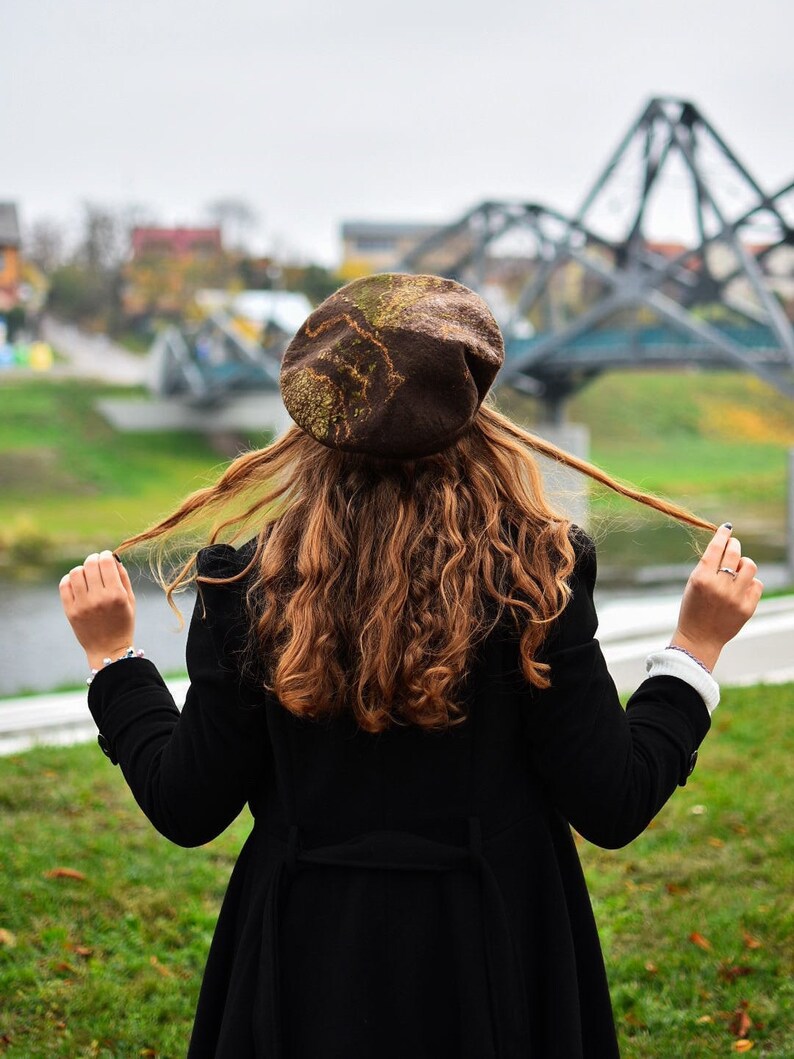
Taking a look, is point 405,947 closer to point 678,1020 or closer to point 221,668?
point 221,668

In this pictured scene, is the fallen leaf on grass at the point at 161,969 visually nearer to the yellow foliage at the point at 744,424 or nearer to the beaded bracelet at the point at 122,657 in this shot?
the beaded bracelet at the point at 122,657

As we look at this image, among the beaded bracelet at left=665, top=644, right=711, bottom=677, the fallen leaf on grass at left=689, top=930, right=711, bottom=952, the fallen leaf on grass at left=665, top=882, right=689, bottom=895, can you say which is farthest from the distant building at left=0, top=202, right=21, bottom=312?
the beaded bracelet at left=665, top=644, right=711, bottom=677

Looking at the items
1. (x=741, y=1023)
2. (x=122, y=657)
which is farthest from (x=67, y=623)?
(x=122, y=657)

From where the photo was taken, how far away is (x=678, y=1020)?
2.93 m

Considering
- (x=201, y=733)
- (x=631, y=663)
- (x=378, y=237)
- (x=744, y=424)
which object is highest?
(x=201, y=733)

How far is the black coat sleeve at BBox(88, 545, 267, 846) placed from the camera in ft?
4.55

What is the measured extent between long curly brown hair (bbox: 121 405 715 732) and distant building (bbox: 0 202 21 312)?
60799 mm

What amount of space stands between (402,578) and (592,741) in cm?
29

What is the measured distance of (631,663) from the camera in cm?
691

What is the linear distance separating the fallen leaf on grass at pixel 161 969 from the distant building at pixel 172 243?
2261 inches

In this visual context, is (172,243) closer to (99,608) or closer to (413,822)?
(99,608)

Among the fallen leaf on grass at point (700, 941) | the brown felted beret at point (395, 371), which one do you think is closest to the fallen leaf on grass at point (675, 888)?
the fallen leaf on grass at point (700, 941)

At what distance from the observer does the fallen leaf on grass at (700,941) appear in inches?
130

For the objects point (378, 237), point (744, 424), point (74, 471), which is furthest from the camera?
point (378, 237)
